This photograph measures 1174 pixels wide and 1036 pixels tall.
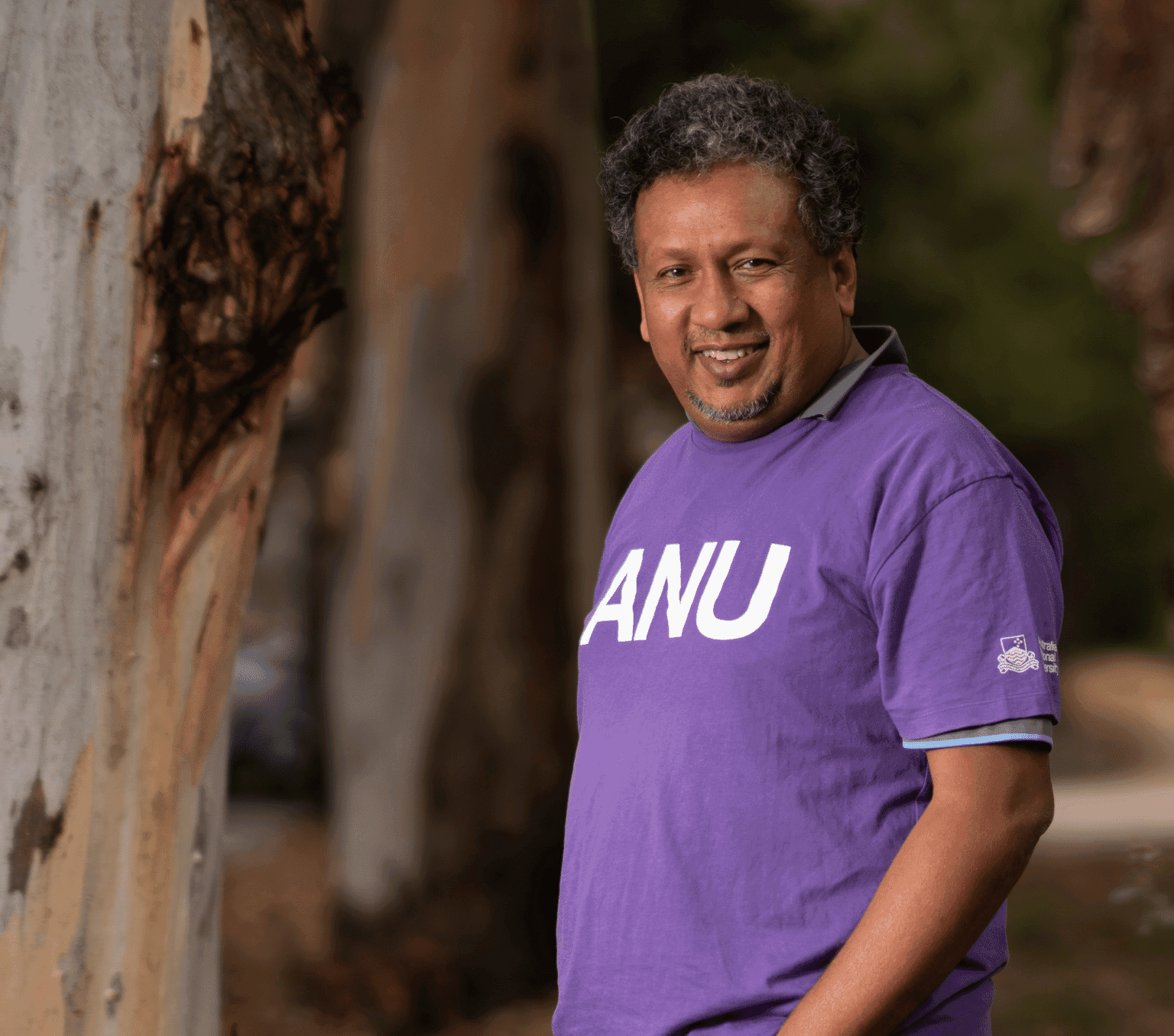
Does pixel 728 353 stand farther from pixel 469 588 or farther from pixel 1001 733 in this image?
pixel 469 588

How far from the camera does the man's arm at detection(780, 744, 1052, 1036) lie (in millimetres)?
1258

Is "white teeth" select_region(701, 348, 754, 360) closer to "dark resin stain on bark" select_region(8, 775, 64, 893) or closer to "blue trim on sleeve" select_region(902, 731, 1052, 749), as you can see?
"blue trim on sleeve" select_region(902, 731, 1052, 749)

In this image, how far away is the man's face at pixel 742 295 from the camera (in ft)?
4.98

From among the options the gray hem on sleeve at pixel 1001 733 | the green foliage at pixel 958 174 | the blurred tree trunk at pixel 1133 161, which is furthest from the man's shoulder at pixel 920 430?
the green foliage at pixel 958 174

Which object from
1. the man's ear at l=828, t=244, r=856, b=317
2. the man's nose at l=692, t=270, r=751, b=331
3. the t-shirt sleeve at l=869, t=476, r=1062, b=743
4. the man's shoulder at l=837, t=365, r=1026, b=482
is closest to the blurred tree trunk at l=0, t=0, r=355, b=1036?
the man's nose at l=692, t=270, r=751, b=331

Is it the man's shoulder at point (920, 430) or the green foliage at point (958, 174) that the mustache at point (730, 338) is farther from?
the green foliage at point (958, 174)

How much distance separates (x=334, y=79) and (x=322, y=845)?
6.35m

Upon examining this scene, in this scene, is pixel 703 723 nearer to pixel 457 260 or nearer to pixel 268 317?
pixel 268 317

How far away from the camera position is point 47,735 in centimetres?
180

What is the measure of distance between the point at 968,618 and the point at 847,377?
37cm

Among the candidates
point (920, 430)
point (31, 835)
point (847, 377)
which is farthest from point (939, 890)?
point (31, 835)

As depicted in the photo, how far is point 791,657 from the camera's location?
137 cm

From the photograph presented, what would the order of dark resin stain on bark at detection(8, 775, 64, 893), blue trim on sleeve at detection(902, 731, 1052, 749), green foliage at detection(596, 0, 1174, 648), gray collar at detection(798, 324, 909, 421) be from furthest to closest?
green foliage at detection(596, 0, 1174, 648) → dark resin stain on bark at detection(8, 775, 64, 893) → gray collar at detection(798, 324, 909, 421) → blue trim on sleeve at detection(902, 731, 1052, 749)

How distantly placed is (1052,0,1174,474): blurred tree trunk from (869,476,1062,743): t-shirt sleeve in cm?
453
